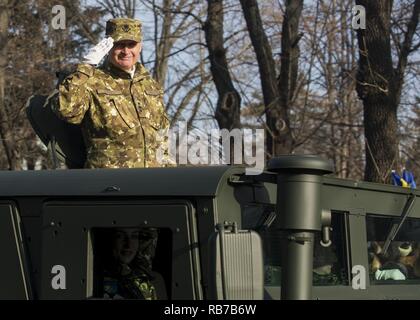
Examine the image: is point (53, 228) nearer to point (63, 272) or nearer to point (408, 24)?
point (63, 272)

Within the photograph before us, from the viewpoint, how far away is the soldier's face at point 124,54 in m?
5.04

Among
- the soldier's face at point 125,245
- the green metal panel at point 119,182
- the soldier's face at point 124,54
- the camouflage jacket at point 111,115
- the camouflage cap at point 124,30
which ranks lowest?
the soldier's face at point 125,245

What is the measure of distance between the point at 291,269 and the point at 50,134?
191 centimetres

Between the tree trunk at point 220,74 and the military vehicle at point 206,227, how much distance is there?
28.9 feet

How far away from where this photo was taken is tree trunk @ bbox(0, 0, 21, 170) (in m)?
17.4

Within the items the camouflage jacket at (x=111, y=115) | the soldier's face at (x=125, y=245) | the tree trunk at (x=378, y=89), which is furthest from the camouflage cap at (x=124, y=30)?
the tree trunk at (x=378, y=89)

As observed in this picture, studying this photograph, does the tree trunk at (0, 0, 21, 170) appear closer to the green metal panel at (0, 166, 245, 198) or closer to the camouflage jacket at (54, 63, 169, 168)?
the camouflage jacket at (54, 63, 169, 168)

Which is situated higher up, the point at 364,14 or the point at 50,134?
the point at 364,14

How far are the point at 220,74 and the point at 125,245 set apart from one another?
9.58 meters

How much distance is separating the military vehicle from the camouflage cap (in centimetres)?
121

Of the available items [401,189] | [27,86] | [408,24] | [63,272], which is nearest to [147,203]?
[63,272]

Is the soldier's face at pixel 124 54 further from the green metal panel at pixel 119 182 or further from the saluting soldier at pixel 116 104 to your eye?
the green metal panel at pixel 119 182

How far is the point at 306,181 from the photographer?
3629 mm
